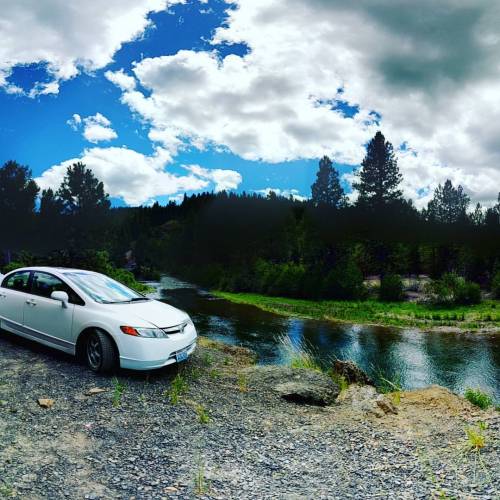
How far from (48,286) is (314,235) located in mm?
49386

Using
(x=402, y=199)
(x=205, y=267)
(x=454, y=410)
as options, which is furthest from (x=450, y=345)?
(x=205, y=267)

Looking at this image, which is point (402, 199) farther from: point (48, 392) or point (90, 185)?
point (48, 392)

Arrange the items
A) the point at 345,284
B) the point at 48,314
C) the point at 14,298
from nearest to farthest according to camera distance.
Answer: the point at 48,314
the point at 14,298
the point at 345,284

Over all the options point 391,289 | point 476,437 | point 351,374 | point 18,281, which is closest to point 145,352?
point 18,281

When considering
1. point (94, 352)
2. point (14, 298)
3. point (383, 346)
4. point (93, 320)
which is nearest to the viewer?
point (93, 320)

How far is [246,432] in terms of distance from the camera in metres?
6.23

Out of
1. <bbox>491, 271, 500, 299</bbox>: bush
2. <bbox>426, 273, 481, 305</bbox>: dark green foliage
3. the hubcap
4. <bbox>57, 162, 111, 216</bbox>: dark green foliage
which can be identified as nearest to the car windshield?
the hubcap

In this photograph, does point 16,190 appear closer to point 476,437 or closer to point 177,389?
point 177,389

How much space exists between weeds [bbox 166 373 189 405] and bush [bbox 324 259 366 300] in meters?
42.4

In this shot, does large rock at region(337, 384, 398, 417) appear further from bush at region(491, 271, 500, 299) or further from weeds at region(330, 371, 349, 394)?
Answer: bush at region(491, 271, 500, 299)

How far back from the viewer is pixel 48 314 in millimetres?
8289

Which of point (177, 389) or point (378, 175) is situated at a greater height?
point (378, 175)

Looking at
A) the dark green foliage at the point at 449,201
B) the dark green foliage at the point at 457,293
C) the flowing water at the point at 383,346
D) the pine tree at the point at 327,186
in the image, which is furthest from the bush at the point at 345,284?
the dark green foliage at the point at 449,201

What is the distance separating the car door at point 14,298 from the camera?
8875 mm
